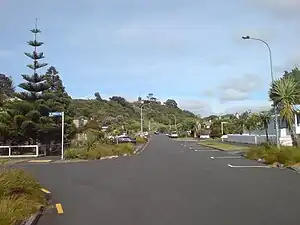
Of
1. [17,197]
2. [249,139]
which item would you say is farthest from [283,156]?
[249,139]

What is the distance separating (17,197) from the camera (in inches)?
414

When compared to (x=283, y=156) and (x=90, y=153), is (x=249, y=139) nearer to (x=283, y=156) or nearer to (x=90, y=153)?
(x=90, y=153)

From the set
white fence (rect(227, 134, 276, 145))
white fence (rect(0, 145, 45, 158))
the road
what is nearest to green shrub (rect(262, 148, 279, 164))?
the road

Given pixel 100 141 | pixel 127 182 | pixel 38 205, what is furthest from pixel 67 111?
pixel 38 205

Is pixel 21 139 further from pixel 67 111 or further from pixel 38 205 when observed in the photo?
pixel 38 205

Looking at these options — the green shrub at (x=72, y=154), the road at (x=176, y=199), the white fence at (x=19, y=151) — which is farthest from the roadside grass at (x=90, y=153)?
the road at (x=176, y=199)

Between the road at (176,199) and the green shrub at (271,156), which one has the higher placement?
the green shrub at (271,156)

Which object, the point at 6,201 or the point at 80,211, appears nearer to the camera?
the point at 6,201

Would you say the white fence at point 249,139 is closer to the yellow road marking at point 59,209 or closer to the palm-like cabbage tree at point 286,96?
the palm-like cabbage tree at point 286,96

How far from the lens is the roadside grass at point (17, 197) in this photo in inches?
336

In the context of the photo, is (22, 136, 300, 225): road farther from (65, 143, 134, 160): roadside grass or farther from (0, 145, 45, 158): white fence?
(0, 145, 45, 158): white fence

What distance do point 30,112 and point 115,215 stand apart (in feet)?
97.2

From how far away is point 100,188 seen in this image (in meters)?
14.9

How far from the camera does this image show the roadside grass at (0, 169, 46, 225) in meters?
8.52
